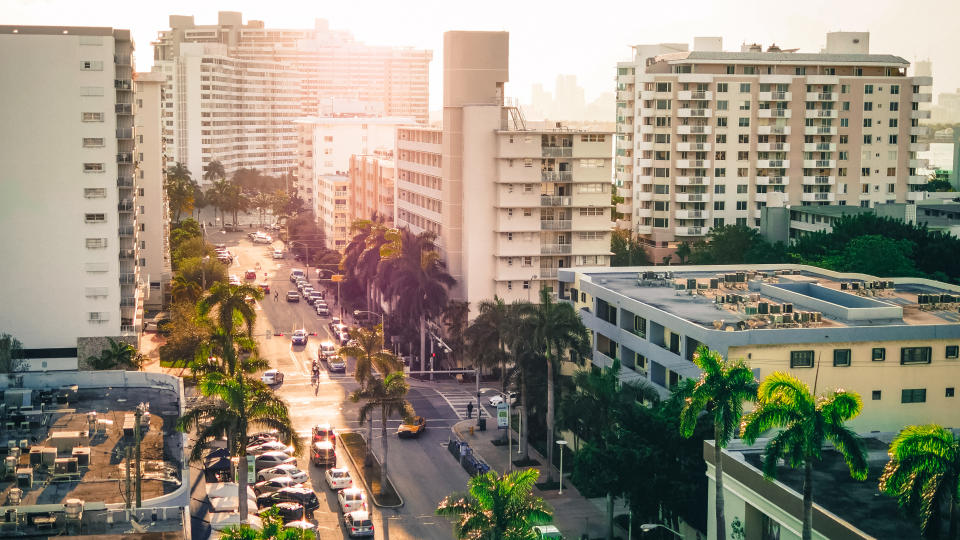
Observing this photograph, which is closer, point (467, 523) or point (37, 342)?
point (467, 523)

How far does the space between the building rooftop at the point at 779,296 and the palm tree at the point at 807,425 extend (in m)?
17.9

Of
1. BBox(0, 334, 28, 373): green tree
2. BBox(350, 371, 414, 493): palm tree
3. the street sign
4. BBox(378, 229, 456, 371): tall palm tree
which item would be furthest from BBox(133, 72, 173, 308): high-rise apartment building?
BBox(350, 371, 414, 493): palm tree

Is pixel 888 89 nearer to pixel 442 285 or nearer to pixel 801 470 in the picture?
pixel 442 285

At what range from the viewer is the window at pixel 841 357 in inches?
2250

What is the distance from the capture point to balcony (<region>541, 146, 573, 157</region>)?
9762cm

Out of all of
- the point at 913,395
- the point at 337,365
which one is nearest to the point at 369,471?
the point at 337,365

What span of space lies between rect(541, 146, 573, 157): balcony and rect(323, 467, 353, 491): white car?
39224 millimetres

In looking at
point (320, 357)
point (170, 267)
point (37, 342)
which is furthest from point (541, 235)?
point (170, 267)

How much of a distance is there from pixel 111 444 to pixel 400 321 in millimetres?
47583

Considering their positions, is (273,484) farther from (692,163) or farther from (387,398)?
(692,163)

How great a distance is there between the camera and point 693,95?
12912 centimetres

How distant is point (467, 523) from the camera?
43.6 meters

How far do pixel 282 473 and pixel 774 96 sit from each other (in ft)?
275

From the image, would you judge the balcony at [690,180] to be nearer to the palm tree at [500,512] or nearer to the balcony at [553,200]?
the balcony at [553,200]
